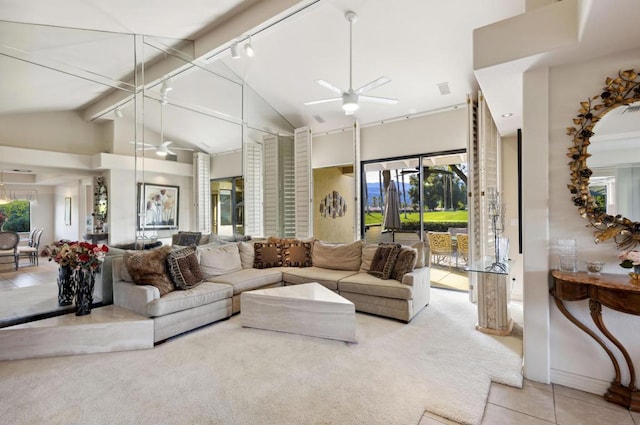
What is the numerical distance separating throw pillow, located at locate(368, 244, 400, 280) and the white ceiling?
2004 millimetres

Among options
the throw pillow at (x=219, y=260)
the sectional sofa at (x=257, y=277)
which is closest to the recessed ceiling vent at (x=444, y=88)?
the sectional sofa at (x=257, y=277)

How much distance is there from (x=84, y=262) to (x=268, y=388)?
227 centimetres

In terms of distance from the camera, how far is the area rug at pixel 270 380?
195cm

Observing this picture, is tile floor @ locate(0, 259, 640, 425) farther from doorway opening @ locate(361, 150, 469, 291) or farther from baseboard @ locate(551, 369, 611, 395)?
doorway opening @ locate(361, 150, 469, 291)

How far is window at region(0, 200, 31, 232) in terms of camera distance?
9.93 feet

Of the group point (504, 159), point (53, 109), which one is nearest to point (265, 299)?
point (53, 109)

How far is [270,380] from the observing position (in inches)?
91.9

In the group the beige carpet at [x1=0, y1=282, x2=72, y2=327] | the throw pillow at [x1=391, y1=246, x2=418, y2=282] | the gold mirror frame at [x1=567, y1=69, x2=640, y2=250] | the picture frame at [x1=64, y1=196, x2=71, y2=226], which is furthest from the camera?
the throw pillow at [x1=391, y1=246, x2=418, y2=282]

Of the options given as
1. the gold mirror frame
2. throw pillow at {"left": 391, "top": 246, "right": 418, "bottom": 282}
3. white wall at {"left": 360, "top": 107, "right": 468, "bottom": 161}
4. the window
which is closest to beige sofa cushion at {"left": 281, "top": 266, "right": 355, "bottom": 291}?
throw pillow at {"left": 391, "top": 246, "right": 418, "bottom": 282}

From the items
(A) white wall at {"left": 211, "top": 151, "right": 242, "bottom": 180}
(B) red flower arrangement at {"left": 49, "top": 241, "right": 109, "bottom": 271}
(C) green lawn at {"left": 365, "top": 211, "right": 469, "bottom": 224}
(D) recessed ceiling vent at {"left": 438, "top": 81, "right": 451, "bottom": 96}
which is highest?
(D) recessed ceiling vent at {"left": 438, "top": 81, "right": 451, "bottom": 96}

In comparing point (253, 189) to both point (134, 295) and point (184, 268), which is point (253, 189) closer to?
point (184, 268)

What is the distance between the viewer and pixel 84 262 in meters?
3.01

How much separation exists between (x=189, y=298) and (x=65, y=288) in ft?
4.18

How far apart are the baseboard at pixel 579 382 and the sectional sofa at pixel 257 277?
4.60 ft
